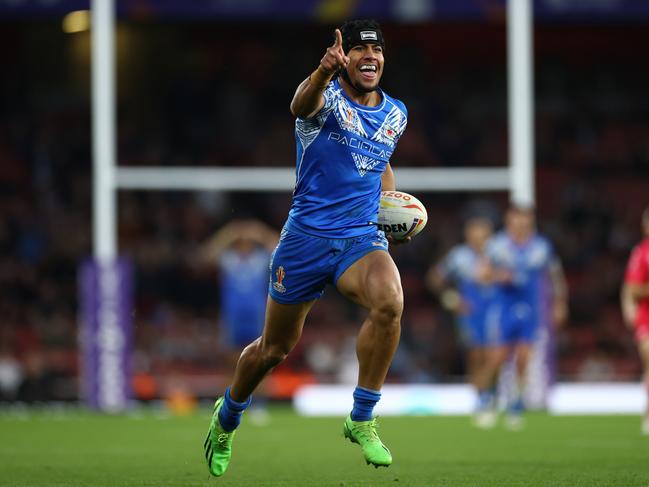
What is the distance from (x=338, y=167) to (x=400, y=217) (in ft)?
1.90

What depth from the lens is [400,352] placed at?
21.4 meters

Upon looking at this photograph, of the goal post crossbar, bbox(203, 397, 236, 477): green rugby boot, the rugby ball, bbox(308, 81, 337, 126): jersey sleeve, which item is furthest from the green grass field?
the goal post crossbar

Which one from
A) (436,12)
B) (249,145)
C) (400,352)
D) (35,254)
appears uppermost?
(436,12)

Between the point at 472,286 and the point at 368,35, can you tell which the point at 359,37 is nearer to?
the point at 368,35

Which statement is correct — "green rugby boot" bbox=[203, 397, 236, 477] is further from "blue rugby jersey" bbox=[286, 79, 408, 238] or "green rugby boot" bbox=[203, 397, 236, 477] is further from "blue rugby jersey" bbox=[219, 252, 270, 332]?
"blue rugby jersey" bbox=[219, 252, 270, 332]

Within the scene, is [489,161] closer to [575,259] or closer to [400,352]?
[575,259]

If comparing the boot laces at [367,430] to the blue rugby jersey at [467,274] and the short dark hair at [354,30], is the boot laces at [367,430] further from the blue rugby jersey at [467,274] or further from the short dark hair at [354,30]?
the blue rugby jersey at [467,274]

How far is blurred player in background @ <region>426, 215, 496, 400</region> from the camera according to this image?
1617 centimetres

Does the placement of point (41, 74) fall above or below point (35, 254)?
Answer: above

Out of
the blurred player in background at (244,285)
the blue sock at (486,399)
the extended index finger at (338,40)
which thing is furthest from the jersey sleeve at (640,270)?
the extended index finger at (338,40)

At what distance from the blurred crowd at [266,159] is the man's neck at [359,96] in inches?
534

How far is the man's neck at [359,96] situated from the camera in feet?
23.7

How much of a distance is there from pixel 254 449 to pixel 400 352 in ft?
36.0

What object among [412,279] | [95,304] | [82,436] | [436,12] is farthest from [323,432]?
[412,279]
